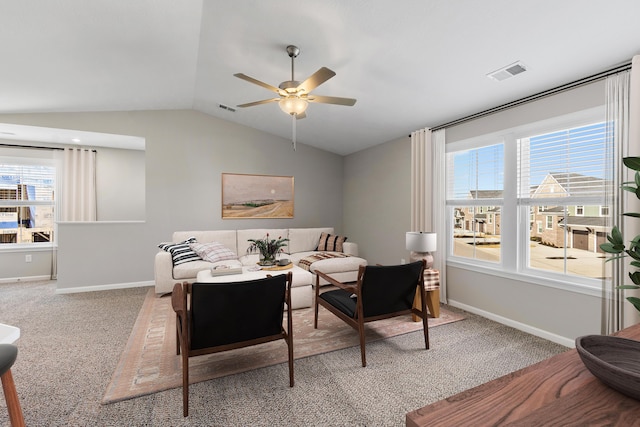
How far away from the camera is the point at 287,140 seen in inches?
232

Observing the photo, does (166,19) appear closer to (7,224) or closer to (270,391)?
(270,391)

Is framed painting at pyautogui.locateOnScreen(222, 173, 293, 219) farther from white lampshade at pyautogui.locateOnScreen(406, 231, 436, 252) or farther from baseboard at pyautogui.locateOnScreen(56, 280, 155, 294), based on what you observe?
white lampshade at pyautogui.locateOnScreen(406, 231, 436, 252)

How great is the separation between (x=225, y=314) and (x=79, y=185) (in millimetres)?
5128

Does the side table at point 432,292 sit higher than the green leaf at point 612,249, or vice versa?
the green leaf at point 612,249

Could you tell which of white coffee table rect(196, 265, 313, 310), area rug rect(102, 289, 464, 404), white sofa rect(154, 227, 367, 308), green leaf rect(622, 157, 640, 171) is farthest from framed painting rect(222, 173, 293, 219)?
green leaf rect(622, 157, 640, 171)

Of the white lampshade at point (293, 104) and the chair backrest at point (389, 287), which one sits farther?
the white lampshade at point (293, 104)

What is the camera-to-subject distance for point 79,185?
5.30 m

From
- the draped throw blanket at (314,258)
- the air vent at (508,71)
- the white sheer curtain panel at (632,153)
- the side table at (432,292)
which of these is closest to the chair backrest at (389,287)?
the side table at (432,292)

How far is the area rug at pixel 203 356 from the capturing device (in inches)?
84.6

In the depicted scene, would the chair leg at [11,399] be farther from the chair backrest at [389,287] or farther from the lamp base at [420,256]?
the lamp base at [420,256]

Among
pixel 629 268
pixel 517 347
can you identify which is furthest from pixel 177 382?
pixel 629 268

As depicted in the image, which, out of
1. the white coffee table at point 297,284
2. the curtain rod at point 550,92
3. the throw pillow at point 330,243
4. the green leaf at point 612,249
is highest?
the curtain rod at point 550,92

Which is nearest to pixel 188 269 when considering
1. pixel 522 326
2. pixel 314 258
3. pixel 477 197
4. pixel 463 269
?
pixel 314 258

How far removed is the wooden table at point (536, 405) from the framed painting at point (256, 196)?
5.21 m
